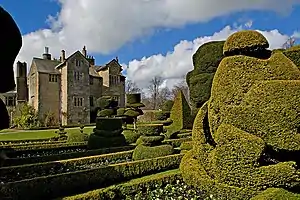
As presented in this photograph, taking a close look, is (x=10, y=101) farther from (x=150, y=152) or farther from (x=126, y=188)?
(x=126, y=188)

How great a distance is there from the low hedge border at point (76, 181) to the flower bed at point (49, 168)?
1610 mm

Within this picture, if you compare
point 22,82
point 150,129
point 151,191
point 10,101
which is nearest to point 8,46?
point 151,191

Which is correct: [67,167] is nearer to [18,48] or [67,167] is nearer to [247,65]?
[18,48]

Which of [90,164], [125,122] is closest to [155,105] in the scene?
[125,122]

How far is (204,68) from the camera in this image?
15914 mm

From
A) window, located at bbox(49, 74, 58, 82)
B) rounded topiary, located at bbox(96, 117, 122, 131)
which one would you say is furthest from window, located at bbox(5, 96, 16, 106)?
rounded topiary, located at bbox(96, 117, 122, 131)

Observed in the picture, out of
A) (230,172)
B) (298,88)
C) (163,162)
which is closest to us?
(298,88)

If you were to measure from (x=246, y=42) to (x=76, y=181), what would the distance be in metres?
5.16

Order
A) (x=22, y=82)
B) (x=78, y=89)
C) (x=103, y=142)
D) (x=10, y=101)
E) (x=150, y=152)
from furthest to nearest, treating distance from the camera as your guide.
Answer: (x=22, y=82) → (x=10, y=101) → (x=78, y=89) → (x=103, y=142) → (x=150, y=152)

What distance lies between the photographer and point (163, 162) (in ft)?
31.3

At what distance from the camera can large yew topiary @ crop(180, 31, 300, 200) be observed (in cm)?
499

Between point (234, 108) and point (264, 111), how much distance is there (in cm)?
55

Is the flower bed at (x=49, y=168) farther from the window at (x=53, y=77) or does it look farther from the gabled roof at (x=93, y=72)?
the gabled roof at (x=93, y=72)

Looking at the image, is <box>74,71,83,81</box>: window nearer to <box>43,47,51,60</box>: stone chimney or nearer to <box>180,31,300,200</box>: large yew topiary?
<box>43,47,51,60</box>: stone chimney
